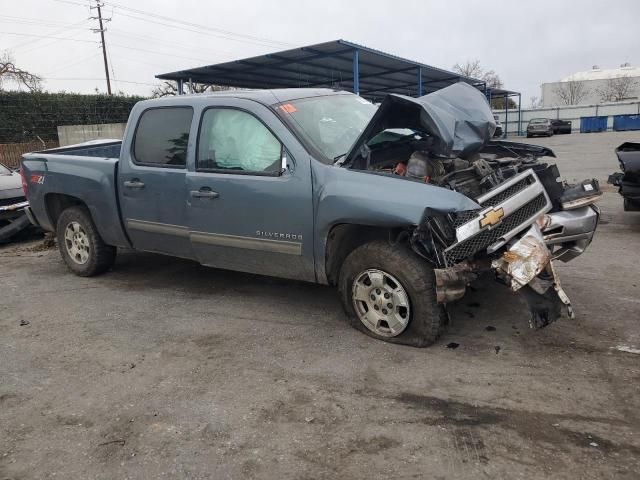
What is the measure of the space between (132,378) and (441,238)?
231cm

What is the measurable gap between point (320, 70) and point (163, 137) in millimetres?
18220

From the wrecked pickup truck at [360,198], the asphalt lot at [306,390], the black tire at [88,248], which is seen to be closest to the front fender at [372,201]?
the wrecked pickup truck at [360,198]

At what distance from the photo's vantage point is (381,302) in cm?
385

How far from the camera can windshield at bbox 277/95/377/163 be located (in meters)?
4.18

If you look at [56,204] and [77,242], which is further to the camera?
[56,204]

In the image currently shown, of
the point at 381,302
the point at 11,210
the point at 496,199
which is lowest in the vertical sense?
the point at 381,302

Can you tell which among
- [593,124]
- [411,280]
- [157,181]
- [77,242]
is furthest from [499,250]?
[593,124]

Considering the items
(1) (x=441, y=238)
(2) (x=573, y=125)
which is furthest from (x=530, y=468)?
(2) (x=573, y=125)

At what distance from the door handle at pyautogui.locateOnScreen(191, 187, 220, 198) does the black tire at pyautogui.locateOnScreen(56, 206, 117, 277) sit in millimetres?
1832

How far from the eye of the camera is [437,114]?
12.4ft

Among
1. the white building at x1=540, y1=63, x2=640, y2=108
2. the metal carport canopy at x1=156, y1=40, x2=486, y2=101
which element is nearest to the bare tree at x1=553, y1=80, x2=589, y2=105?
the white building at x1=540, y1=63, x2=640, y2=108

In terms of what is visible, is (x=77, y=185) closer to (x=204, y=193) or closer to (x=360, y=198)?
(x=204, y=193)

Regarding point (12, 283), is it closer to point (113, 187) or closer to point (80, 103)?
point (113, 187)

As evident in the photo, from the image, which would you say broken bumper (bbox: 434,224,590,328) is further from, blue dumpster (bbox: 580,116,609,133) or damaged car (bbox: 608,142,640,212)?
blue dumpster (bbox: 580,116,609,133)
